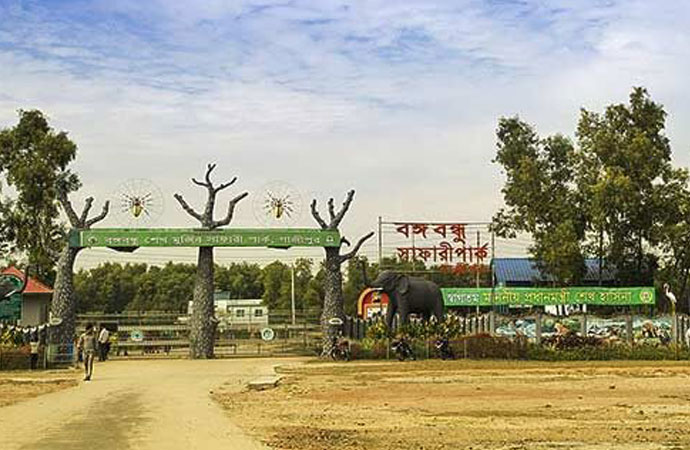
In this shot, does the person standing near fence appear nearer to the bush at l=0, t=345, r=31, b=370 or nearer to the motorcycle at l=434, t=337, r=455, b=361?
the bush at l=0, t=345, r=31, b=370

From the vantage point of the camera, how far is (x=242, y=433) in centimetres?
1536

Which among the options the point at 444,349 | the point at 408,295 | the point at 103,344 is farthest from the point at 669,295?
the point at 103,344

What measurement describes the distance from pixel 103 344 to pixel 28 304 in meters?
14.1

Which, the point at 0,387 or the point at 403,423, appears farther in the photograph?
the point at 0,387

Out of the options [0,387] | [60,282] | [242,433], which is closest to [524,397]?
[242,433]

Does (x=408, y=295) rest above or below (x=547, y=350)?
above

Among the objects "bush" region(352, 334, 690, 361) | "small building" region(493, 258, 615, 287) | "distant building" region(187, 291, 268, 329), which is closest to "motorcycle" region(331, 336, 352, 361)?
"bush" region(352, 334, 690, 361)

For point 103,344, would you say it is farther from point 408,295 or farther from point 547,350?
point 547,350

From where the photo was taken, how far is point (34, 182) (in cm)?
5056

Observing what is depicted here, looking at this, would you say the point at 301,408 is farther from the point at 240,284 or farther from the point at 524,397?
the point at 240,284

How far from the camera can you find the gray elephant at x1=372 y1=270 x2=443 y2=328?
43.5 m

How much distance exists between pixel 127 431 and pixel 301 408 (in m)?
5.65

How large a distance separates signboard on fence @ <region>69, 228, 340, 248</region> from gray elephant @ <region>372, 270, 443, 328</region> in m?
2.91

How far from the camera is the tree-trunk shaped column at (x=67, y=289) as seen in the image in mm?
40688
